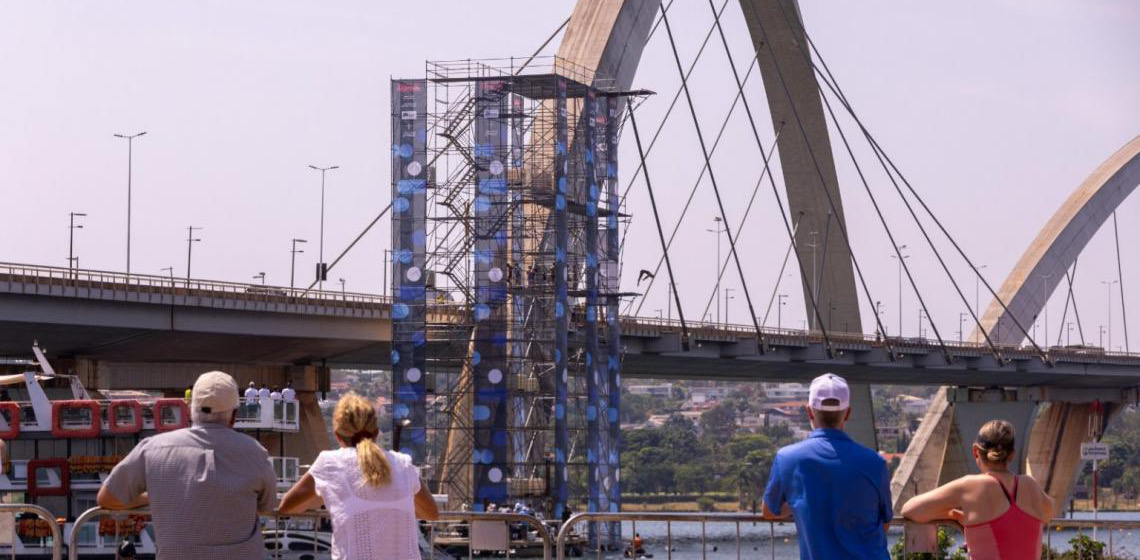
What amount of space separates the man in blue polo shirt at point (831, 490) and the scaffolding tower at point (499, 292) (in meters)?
58.8

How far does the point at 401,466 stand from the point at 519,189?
→ 197ft

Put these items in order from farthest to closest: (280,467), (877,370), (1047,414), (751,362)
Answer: (1047,414) < (877,370) < (751,362) < (280,467)

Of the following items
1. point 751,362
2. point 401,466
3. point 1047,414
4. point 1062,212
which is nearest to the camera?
point 401,466

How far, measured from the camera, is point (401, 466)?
10906 millimetres

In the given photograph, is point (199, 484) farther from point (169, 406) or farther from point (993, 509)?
point (169, 406)

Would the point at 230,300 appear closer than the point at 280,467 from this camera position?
No

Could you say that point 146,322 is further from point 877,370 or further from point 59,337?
point 877,370

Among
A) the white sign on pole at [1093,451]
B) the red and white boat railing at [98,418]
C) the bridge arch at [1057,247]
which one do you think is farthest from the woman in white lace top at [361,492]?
the bridge arch at [1057,247]

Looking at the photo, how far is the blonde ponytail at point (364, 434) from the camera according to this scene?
34.8 feet

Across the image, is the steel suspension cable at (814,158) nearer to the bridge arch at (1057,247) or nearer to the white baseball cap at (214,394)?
the bridge arch at (1057,247)

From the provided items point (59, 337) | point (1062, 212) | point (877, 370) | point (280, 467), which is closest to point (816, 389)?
point (280, 467)

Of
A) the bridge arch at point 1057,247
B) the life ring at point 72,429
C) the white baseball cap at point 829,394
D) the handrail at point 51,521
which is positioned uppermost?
the bridge arch at point 1057,247

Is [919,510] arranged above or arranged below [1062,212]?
below

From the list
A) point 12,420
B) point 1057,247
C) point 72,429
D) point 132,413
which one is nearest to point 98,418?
point 72,429
